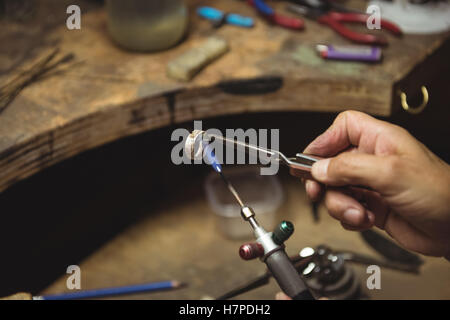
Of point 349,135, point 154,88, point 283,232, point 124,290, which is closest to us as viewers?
point 283,232

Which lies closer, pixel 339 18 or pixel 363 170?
pixel 363 170

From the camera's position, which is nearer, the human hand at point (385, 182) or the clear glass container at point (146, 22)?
the human hand at point (385, 182)

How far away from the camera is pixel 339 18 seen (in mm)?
1299

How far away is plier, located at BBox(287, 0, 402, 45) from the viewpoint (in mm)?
1215

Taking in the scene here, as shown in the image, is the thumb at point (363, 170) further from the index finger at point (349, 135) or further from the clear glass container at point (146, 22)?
the clear glass container at point (146, 22)

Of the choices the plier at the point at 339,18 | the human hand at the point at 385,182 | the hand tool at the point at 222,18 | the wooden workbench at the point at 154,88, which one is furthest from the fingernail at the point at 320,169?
the hand tool at the point at 222,18

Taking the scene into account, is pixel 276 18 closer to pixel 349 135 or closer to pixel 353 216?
pixel 349 135

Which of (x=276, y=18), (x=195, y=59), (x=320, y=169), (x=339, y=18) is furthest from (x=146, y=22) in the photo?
(x=320, y=169)

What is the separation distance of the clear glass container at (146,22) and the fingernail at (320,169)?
1.96 feet

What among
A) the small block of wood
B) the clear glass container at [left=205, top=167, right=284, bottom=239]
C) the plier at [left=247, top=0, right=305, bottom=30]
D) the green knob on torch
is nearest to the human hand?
the green knob on torch

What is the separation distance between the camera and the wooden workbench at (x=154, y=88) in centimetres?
105

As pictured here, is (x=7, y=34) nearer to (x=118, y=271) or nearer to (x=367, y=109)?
(x=118, y=271)

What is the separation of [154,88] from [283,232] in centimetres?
53

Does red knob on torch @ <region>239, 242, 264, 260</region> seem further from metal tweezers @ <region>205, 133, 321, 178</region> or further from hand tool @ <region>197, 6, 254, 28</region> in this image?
hand tool @ <region>197, 6, 254, 28</region>
